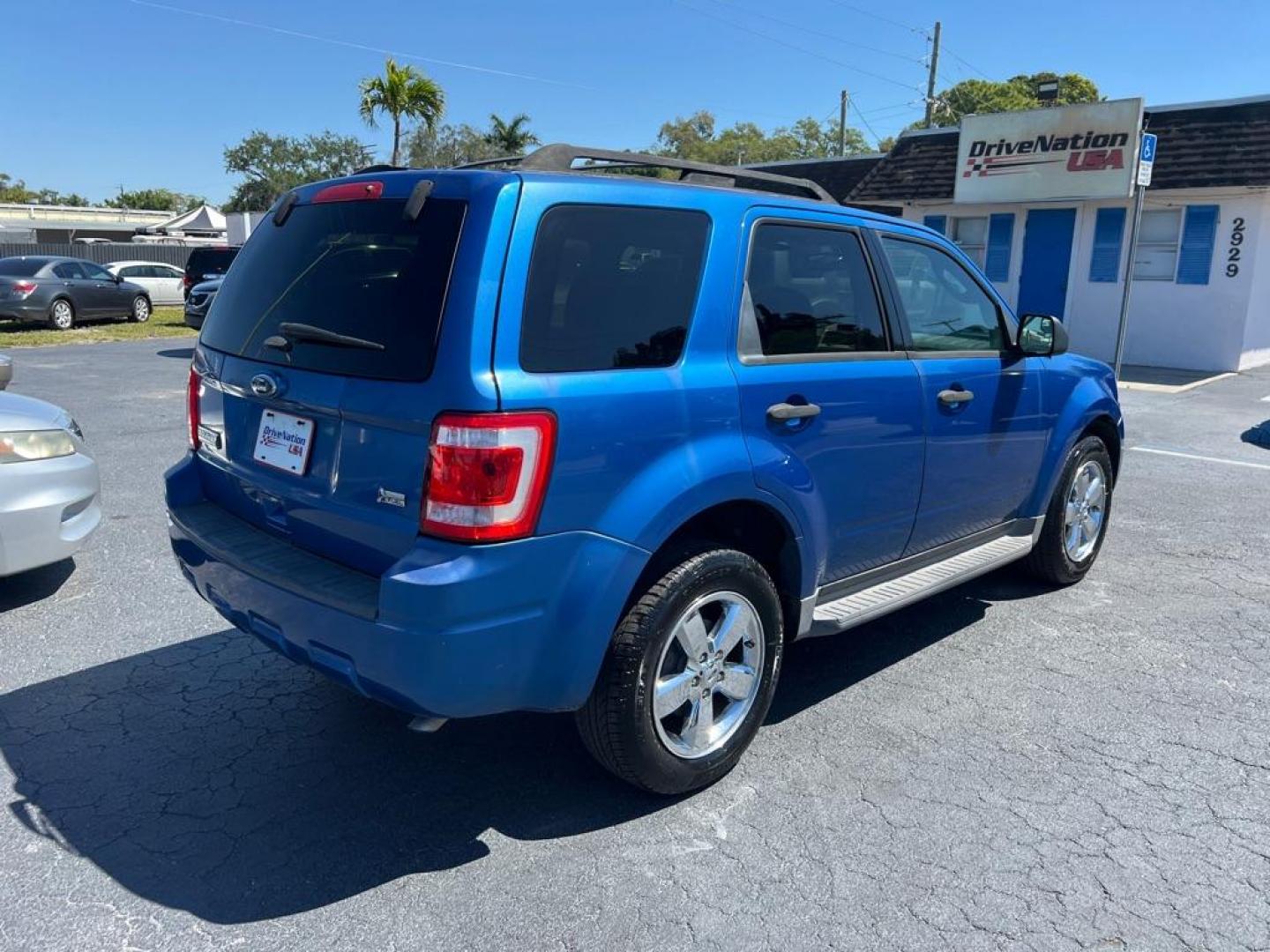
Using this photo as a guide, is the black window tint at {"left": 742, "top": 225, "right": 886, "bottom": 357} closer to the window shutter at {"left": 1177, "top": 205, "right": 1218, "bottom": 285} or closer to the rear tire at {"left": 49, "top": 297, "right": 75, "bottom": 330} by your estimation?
the window shutter at {"left": 1177, "top": 205, "right": 1218, "bottom": 285}

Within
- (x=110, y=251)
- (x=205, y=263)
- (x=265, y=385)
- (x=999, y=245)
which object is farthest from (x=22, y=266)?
(x=265, y=385)

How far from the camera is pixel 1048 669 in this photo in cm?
430

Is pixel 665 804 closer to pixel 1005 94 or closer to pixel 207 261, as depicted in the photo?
pixel 207 261

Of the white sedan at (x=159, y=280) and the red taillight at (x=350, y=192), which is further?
the white sedan at (x=159, y=280)

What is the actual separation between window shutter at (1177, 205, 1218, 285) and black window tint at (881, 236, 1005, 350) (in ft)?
44.9

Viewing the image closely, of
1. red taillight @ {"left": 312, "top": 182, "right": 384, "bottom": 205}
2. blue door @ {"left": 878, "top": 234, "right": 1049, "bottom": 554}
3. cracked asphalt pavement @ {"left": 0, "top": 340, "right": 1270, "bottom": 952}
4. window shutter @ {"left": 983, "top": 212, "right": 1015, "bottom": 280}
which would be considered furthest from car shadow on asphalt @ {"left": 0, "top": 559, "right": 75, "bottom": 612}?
window shutter @ {"left": 983, "top": 212, "right": 1015, "bottom": 280}

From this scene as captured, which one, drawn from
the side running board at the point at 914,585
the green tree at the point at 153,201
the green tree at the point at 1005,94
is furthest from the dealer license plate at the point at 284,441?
the green tree at the point at 153,201

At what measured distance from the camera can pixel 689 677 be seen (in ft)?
10.4

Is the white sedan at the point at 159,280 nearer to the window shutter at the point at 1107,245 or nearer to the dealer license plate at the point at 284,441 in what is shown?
the window shutter at the point at 1107,245

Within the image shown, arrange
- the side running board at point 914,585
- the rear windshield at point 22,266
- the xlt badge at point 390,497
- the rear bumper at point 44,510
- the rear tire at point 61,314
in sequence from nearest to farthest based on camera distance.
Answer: the xlt badge at point 390,497 < the side running board at point 914,585 < the rear bumper at point 44,510 < the rear windshield at point 22,266 < the rear tire at point 61,314

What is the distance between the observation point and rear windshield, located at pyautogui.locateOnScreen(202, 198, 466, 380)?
2.76 meters

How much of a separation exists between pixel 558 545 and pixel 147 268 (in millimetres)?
28024

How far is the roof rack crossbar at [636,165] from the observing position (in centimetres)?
313

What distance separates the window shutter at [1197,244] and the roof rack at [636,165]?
14.3 m
